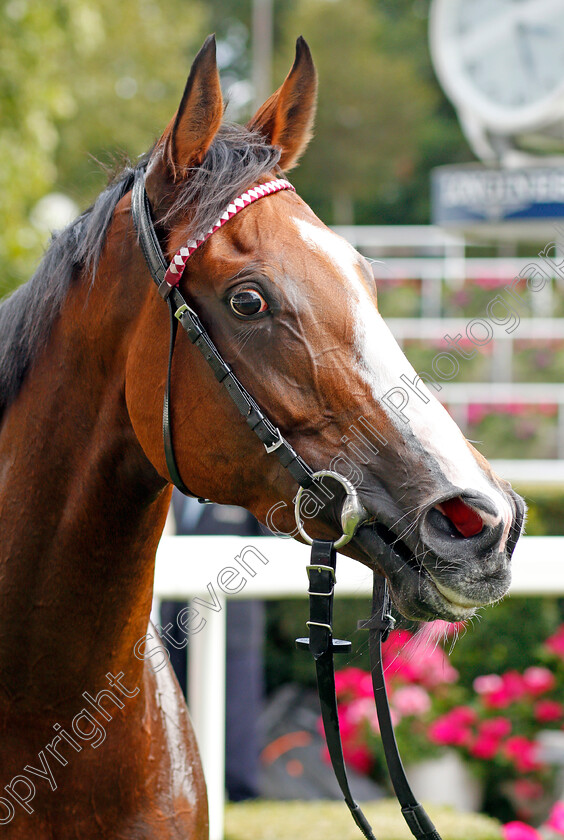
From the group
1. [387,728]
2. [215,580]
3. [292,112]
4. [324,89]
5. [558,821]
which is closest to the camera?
[387,728]

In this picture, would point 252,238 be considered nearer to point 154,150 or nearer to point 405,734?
point 154,150

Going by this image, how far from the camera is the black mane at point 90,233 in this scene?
Answer: 1633mm

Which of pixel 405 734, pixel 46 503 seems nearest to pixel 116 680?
pixel 46 503

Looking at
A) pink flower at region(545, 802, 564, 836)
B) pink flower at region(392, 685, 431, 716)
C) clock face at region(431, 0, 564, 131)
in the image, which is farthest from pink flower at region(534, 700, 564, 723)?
clock face at region(431, 0, 564, 131)

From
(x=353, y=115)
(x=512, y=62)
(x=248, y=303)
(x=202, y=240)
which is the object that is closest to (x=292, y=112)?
(x=202, y=240)

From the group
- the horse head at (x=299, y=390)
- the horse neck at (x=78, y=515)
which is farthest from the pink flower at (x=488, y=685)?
the horse head at (x=299, y=390)

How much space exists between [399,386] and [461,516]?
0.78 ft

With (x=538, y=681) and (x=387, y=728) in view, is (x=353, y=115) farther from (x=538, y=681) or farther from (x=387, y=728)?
(x=387, y=728)

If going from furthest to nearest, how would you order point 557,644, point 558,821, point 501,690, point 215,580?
1. point 557,644
2. point 501,690
3. point 558,821
4. point 215,580

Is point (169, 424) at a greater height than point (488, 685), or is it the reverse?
point (169, 424)

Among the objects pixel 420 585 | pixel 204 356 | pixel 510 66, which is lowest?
pixel 420 585

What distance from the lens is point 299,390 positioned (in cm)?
152

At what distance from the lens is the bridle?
1.52m

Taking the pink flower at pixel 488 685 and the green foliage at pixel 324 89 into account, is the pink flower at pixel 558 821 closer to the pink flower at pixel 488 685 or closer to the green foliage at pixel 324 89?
the pink flower at pixel 488 685
